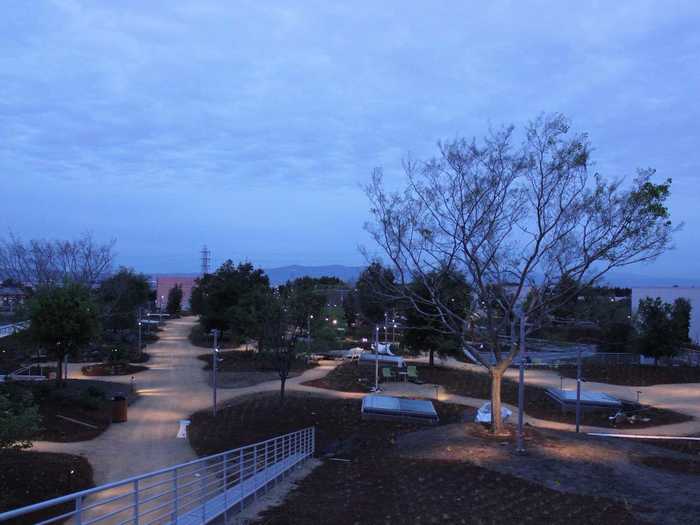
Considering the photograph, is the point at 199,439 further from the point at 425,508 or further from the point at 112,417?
the point at 425,508

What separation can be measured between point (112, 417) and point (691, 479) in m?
18.5

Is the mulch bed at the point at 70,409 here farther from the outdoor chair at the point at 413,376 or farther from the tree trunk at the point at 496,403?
the outdoor chair at the point at 413,376

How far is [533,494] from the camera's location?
1073cm

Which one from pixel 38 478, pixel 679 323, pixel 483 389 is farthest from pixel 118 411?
pixel 679 323

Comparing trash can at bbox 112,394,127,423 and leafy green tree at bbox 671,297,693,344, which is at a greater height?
leafy green tree at bbox 671,297,693,344

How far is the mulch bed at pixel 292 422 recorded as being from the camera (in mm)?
18312

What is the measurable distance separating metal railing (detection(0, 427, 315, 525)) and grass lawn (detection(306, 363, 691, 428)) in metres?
12.6

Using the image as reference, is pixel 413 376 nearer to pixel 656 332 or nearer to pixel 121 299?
pixel 656 332

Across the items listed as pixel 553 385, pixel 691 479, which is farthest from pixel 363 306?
pixel 691 479

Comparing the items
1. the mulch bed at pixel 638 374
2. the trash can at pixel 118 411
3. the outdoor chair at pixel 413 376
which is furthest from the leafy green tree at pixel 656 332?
the trash can at pixel 118 411

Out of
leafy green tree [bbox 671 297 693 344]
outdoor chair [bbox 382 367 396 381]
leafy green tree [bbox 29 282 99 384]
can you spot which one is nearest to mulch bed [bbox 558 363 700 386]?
leafy green tree [bbox 671 297 693 344]

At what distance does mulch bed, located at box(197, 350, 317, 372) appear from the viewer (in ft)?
115

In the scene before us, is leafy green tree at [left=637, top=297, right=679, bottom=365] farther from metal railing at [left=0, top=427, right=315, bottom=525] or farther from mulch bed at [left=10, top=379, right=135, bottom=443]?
mulch bed at [left=10, top=379, right=135, bottom=443]

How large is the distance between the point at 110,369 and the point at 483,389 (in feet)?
69.7
